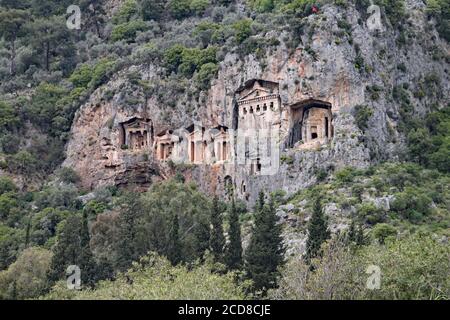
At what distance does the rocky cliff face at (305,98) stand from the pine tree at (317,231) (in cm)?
1457

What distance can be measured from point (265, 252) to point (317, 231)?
12.2ft

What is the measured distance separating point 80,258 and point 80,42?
55.4 meters

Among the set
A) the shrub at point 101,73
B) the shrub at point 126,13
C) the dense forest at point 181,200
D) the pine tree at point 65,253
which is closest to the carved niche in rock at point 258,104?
the dense forest at point 181,200

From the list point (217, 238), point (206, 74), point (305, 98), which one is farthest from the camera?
point (206, 74)

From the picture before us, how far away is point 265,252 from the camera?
266 ft

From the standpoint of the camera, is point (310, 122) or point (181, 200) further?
point (310, 122)

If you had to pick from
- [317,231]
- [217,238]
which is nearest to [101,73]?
[217,238]

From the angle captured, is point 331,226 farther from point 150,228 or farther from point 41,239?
point 41,239

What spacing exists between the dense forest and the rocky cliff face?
0.98 m

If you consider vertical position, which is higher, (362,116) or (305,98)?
(305,98)

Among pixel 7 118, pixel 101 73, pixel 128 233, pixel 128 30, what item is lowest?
pixel 128 233

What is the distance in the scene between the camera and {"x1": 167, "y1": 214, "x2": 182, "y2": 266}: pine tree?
3295 inches

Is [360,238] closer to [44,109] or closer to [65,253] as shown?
[65,253]

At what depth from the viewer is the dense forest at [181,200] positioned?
67438mm
